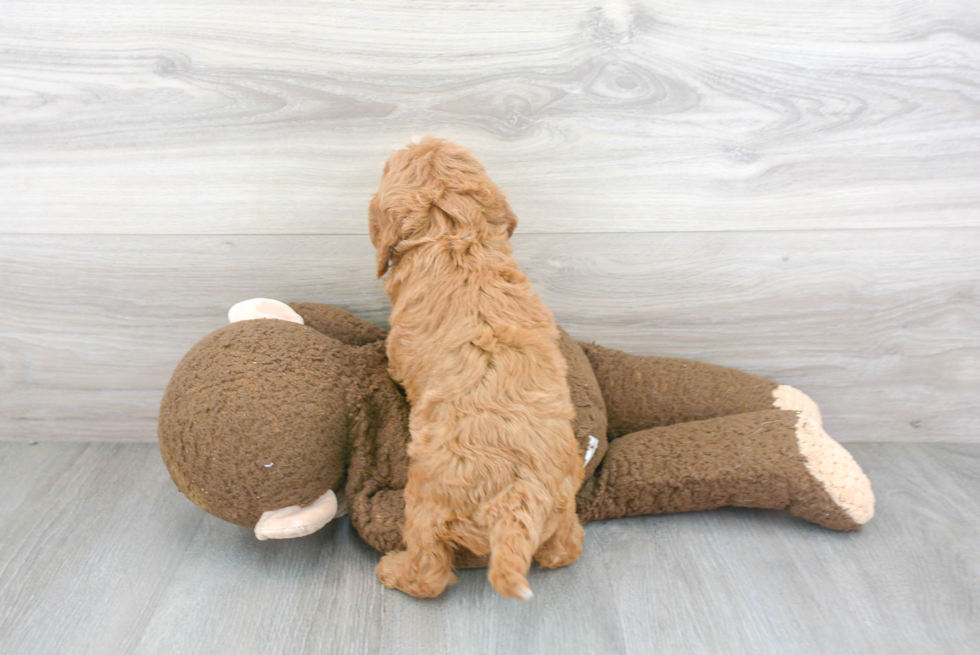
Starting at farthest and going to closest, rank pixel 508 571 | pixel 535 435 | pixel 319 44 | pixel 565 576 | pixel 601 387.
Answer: pixel 601 387 → pixel 319 44 → pixel 565 576 → pixel 535 435 → pixel 508 571

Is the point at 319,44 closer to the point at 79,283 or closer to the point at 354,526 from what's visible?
the point at 79,283

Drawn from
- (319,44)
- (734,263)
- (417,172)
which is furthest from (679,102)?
(319,44)

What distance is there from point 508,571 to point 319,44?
0.95 m

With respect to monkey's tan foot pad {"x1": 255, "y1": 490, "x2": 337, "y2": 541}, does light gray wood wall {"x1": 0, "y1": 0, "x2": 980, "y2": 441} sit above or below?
above

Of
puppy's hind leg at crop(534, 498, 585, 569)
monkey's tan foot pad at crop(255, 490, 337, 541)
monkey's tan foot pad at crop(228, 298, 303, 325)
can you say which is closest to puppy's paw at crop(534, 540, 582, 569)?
puppy's hind leg at crop(534, 498, 585, 569)

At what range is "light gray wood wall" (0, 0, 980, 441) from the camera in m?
1.20

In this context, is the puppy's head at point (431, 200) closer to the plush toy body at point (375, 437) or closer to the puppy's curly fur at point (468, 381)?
the puppy's curly fur at point (468, 381)

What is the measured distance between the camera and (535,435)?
0.95 metres

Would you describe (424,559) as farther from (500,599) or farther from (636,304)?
(636,304)

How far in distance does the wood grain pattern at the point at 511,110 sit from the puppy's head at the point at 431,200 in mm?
206

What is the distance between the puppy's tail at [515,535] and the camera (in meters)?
0.84

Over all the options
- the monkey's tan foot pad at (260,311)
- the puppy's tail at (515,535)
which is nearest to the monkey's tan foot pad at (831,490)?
the puppy's tail at (515,535)

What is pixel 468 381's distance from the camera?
3.18 feet

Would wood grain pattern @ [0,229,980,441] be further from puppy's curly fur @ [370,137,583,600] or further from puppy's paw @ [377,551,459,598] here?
puppy's paw @ [377,551,459,598]
